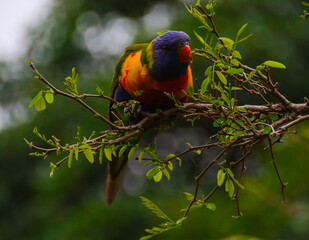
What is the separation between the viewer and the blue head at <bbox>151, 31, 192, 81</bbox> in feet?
4.48

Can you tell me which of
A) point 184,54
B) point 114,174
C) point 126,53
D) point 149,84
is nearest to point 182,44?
point 184,54

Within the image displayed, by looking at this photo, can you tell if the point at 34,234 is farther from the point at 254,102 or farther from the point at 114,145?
the point at 114,145

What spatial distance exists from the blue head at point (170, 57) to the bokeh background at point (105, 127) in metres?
1.02

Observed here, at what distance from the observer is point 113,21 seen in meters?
6.04

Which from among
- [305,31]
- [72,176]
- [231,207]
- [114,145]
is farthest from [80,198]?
[114,145]

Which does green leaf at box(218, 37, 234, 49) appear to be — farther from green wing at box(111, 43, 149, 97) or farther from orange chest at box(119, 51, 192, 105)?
green wing at box(111, 43, 149, 97)

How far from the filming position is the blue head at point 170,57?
4.48 feet

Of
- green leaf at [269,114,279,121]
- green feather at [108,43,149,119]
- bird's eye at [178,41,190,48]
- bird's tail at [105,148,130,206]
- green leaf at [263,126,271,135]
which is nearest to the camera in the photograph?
green leaf at [263,126,271,135]

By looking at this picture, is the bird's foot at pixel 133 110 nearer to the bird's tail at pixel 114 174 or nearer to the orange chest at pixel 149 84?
the orange chest at pixel 149 84

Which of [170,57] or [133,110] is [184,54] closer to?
[170,57]

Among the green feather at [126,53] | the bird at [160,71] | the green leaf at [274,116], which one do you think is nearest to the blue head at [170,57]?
the bird at [160,71]

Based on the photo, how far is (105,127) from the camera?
4055 mm

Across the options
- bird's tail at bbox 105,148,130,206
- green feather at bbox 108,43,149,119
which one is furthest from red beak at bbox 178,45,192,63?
bird's tail at bbox 105,148,130,206

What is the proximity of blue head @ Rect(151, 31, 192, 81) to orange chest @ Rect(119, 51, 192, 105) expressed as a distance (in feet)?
0.08
